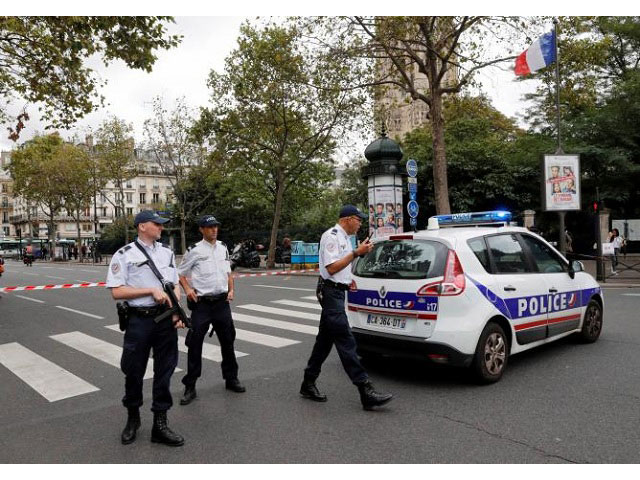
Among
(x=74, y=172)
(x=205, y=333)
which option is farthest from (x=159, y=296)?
(x=74, y=172)

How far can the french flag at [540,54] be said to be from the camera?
15398 mm

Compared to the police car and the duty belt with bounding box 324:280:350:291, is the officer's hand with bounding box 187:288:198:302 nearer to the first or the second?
the duty belt with bounding box 324:280:350:291

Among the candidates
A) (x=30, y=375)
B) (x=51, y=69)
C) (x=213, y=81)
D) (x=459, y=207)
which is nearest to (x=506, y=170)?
(x=459, y=207)

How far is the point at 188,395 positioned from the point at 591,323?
17.2 ft

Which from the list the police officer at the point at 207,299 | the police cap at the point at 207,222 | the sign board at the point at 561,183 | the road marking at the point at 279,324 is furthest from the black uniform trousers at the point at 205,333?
the sign board at the point at 561,183

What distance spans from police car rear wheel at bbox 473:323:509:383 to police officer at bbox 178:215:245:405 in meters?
2.36

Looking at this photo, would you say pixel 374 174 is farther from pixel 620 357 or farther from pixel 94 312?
pixel 620 357

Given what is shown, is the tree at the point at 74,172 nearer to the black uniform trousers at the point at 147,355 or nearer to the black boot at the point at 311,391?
the black boot at the point at 311,391

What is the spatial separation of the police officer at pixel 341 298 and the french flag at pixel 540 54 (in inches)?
526

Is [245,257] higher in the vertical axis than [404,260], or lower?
lower

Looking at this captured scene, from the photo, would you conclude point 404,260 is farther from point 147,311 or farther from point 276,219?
point 276,219

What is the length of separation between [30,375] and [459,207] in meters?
22.4

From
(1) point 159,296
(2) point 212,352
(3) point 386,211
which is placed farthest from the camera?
(3) point 386,211

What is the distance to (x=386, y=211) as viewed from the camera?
1709cm
